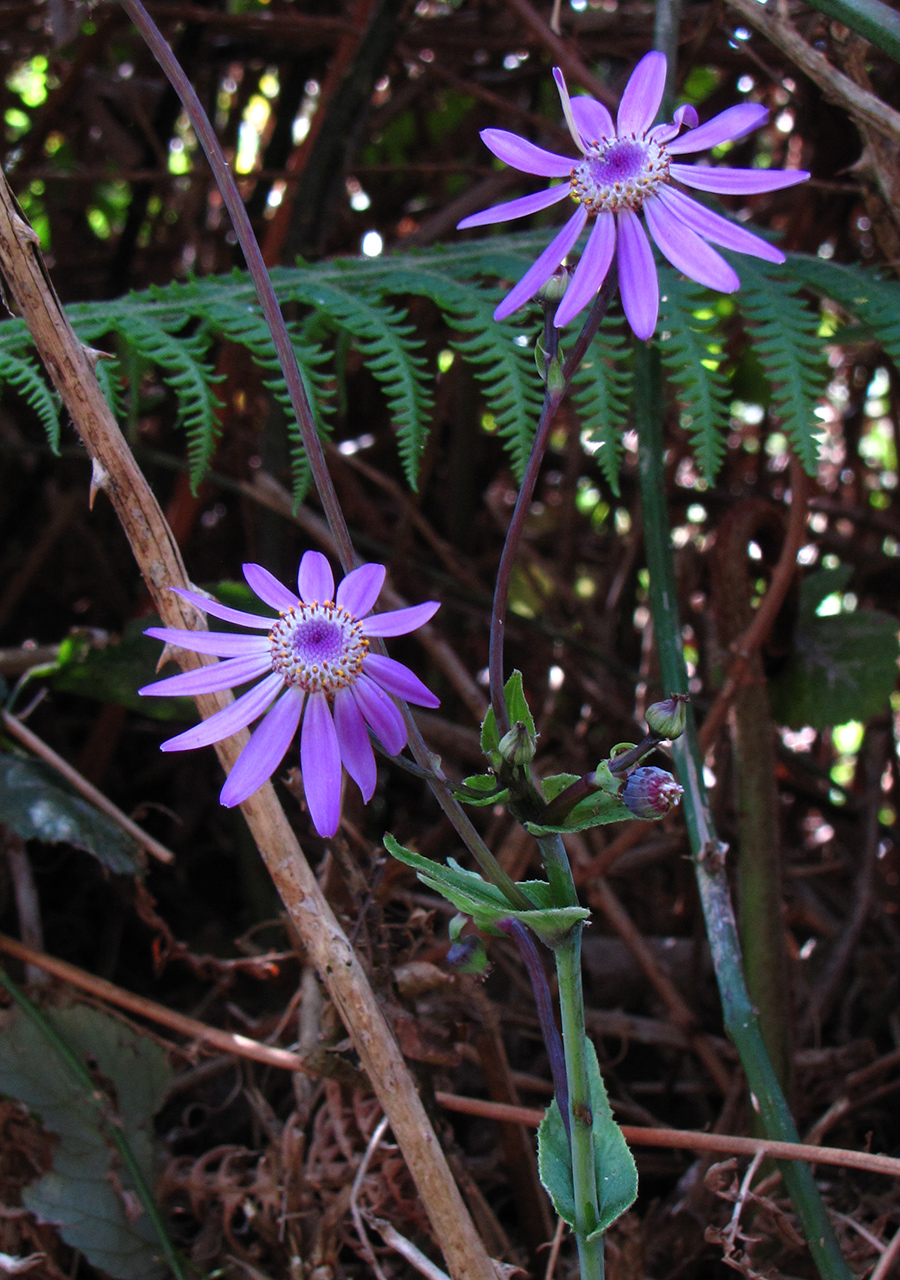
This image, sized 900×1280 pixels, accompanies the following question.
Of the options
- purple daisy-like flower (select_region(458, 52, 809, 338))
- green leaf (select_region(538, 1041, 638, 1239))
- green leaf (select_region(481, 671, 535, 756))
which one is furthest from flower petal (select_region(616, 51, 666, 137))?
green leaf (select_region(538, 1041, 638, 1239))

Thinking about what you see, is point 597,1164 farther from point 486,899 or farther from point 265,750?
point 265,750

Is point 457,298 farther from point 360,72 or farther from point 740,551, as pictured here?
point 360,72

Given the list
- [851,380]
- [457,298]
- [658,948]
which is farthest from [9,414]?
[851,380]

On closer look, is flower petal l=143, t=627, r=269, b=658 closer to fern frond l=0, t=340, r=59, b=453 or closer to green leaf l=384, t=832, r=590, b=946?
green leaf l=384, t=832, r=590, b=946

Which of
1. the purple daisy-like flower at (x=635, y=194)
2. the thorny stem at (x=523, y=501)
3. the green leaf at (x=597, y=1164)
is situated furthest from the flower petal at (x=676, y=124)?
the green leaf at (x=597, y=1164)

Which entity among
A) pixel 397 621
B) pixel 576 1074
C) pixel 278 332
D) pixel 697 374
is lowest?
pixel 576 1074

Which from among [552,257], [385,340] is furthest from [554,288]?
[385,340]
